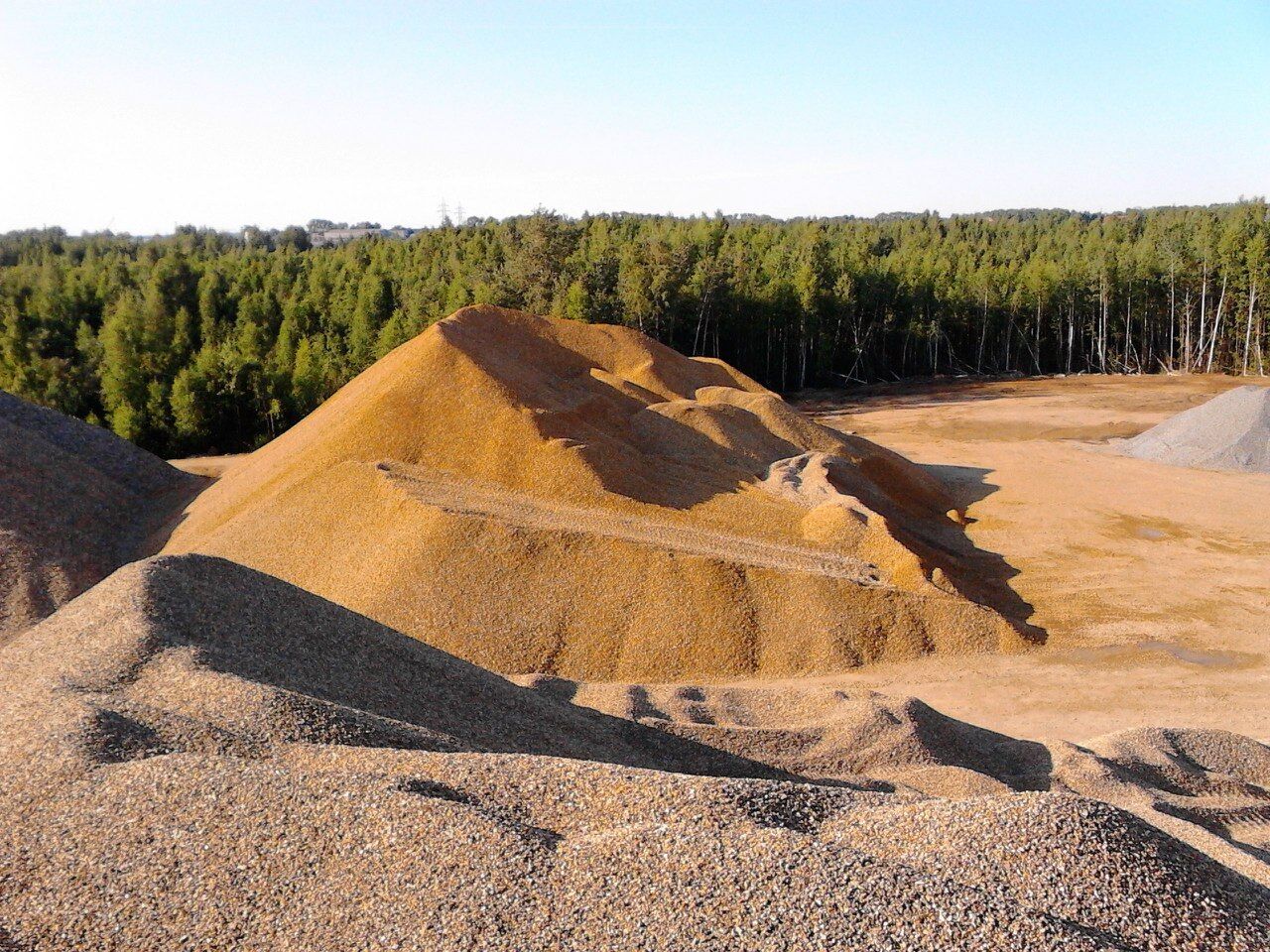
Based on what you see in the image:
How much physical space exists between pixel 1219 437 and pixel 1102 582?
11403 mm

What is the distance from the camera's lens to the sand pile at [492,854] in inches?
166

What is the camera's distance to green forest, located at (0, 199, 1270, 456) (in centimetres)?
2769

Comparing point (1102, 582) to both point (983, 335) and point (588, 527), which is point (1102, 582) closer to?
point (588, 527)

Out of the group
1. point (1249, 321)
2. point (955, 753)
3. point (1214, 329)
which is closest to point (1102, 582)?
point (955, 753)

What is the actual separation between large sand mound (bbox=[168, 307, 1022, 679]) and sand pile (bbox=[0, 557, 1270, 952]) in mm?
5150

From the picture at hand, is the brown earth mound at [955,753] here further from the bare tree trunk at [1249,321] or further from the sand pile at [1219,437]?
the bare tree trunk at [1249,321]

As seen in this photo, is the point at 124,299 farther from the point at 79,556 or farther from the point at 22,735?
the point at 22,735

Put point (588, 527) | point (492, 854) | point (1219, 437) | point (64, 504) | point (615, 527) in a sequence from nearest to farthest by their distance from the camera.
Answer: point (492, 854), point (588, 527), point (615, 527), point (64, 504), point (1219, 437)

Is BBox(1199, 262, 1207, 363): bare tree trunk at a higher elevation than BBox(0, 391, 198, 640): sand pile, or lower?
higher

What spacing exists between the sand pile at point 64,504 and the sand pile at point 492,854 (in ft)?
26.0

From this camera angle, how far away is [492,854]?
465 centimetres

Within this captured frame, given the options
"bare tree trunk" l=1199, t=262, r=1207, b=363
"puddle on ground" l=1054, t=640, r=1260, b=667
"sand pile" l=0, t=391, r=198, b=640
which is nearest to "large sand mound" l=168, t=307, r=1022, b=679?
"puddle on ground" l=1054, t=640, r=1260, b=667

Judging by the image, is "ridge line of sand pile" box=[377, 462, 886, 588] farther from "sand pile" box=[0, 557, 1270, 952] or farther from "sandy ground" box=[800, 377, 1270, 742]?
"sand pile" box=[0, 557, 1270, 952]

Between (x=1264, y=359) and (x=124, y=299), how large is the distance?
4649cm
